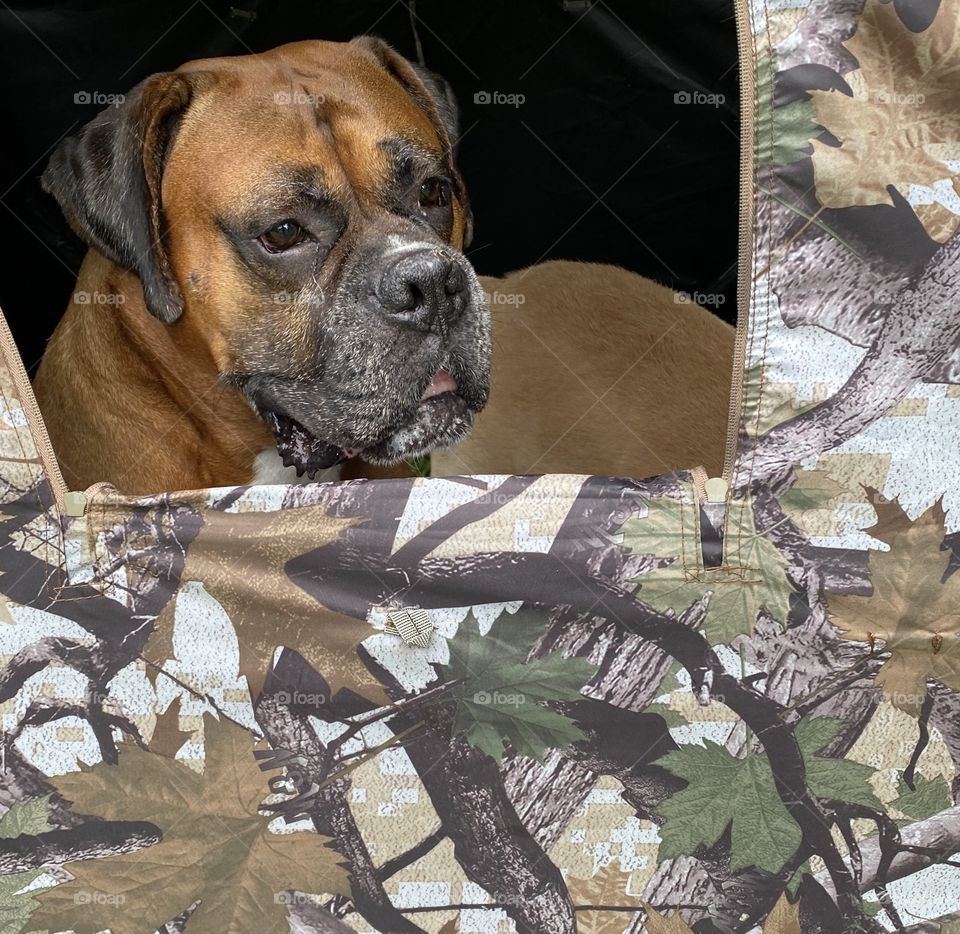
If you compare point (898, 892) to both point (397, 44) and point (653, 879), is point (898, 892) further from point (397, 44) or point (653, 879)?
point (397, 44)

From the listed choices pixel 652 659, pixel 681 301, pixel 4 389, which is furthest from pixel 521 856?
pixel 681 301

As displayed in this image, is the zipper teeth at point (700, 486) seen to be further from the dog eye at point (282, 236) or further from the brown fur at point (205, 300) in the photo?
the dog eye at point (282, 236)

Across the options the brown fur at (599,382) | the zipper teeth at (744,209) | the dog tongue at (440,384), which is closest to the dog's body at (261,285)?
the dog tongue at (440,384)

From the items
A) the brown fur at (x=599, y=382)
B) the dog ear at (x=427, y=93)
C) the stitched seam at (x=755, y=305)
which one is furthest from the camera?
the brown fur at (x=599, y=382)

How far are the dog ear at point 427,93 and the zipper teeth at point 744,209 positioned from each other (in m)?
1.08

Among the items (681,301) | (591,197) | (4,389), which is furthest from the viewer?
(591,197)

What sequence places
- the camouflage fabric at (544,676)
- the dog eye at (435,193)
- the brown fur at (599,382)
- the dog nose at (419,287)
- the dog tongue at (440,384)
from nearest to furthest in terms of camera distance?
the camouflage fabric at (544,676) < the dog nose at (419,287) < the dog tongue at (440,384) < the dog eye at (435,193) < the brown fur at (599,382)

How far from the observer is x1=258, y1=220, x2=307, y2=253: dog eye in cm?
212

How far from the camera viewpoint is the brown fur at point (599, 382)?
10.4ft

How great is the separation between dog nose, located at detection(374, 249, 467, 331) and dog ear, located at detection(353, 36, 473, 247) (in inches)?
23.1

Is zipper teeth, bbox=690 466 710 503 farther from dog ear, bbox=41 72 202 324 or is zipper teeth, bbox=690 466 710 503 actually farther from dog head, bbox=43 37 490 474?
dog ear, bbox=41 72 202 324

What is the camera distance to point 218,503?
1762 mm

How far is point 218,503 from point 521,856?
31.0 inches

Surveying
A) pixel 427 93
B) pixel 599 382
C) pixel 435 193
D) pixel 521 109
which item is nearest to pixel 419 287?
pixel 435 193
